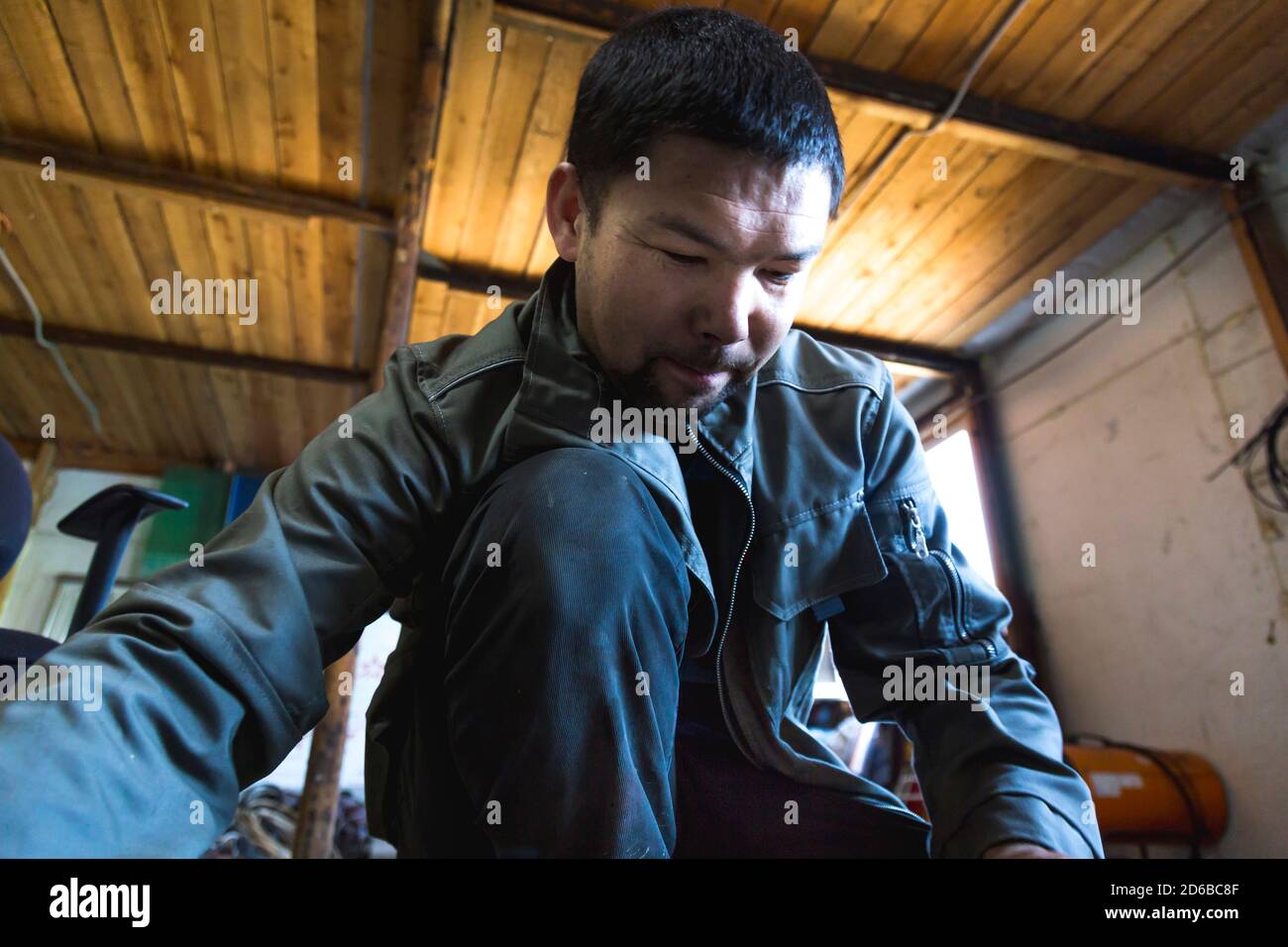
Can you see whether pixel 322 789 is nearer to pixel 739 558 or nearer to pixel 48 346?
pixel 739 558

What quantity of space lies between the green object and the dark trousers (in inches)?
203

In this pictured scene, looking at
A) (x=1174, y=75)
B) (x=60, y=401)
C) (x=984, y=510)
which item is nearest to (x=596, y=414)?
(x=1174, y=75)

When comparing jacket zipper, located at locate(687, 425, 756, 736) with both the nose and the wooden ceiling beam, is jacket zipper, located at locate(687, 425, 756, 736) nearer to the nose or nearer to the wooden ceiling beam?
the nose

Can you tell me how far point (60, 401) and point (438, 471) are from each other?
527 cm

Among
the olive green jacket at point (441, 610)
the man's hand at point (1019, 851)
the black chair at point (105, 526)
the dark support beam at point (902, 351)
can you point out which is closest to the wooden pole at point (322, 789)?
the black chair at point (105, 526)

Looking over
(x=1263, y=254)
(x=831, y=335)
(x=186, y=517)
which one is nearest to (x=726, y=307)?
(x=1263, y=254)

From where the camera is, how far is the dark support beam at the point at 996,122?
7.53ft

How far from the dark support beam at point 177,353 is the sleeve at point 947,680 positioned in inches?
156

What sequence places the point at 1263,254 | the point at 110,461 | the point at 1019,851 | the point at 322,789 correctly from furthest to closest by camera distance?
the point at 110,461
the point at 1263,254
the point at 322,789
the point at 1019,851

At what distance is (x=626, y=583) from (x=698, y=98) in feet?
1.44

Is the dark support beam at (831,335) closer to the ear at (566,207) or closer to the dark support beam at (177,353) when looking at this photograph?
the dark support beam at (177,353)

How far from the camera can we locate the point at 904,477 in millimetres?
920

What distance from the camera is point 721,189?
71cm
